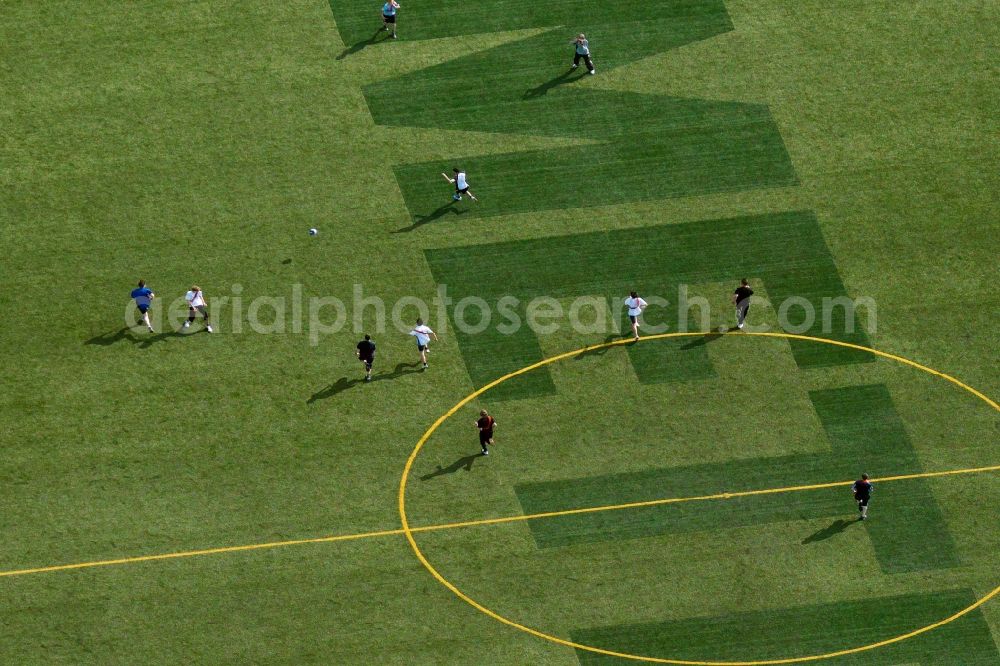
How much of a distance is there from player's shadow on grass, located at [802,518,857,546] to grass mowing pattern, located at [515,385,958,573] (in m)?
0.06

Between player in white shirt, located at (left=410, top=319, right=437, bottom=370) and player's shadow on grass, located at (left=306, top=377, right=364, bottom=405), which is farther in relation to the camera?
player in white shirt, located at (left=410, top=319, right=437, bottom=370)

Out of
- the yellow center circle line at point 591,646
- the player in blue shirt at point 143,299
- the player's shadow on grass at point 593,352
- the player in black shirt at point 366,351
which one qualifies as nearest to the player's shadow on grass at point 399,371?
the player in black shirt at point 366,351

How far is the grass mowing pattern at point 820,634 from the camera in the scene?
171ft

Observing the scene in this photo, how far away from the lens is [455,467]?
2206 inches

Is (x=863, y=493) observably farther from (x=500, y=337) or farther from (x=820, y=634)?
(x=500, y=337)

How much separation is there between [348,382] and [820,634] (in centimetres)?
1812

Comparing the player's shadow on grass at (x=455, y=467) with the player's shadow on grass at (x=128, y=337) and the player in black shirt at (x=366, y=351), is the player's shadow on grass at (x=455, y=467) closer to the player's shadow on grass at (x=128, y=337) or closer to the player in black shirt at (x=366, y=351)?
the player in black shirt at (x=366, y=351)

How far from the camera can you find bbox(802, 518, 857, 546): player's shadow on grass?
54531 millimetres

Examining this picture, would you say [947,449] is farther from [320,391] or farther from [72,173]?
[72,173]

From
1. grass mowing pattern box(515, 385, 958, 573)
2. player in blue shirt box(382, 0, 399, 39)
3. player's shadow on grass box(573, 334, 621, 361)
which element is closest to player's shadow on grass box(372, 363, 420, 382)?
player's shadow on grass box(573, 334, 621, 361)

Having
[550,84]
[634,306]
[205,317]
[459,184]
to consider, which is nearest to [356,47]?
[550,84]

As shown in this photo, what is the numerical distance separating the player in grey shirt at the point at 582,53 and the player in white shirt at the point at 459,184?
740cm

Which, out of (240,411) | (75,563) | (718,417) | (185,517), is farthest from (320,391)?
(718,417)

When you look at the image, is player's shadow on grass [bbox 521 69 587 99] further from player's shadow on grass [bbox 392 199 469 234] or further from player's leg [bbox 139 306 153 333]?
player's leg [bbox 139 306 153 333]
